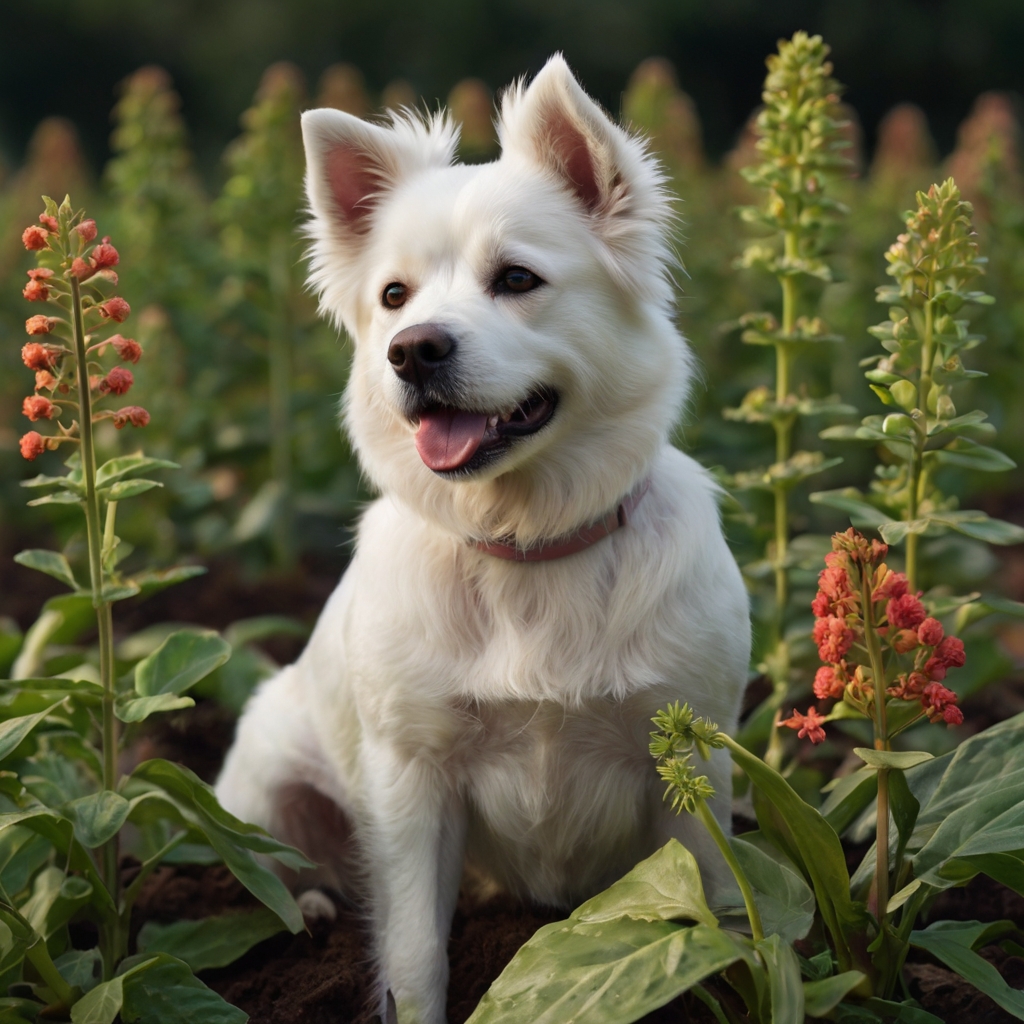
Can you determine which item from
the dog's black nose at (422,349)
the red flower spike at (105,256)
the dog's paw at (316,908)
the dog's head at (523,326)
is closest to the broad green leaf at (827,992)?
the dog's head at (523,326)

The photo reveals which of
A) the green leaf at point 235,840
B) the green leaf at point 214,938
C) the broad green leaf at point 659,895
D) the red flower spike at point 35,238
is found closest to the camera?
the broad green leaf at point 659,895

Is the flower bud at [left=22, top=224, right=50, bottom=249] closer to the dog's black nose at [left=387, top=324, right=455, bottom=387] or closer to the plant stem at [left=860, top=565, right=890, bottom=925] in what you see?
the dog's black nose at [left=387, top=324, right=455, bottom=387]

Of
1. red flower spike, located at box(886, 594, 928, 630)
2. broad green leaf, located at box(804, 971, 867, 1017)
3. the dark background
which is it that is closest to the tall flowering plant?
broad green leaf, located at box(804, 971, 867, 1017)

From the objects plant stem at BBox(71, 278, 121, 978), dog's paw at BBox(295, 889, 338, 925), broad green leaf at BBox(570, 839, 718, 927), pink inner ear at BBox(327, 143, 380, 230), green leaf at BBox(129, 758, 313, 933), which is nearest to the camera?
broad green leaf at BBox(570, 839, 718, 927)

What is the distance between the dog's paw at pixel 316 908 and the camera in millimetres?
3150

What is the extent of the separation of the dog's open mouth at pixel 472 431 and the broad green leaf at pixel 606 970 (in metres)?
0.94

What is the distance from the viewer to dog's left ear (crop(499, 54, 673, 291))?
2584mm

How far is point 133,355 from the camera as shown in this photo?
2266 mm

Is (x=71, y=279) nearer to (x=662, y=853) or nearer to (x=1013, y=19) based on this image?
(x=662, y=853)

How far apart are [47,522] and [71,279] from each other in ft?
13.4

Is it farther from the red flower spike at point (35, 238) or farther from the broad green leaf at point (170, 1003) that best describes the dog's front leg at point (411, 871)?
the red flower spike at point (35, 238)

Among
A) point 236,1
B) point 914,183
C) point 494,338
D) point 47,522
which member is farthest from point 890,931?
point 236,1

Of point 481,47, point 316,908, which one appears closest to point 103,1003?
point 316,908

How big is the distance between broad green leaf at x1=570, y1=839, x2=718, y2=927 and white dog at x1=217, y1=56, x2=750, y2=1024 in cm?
44
